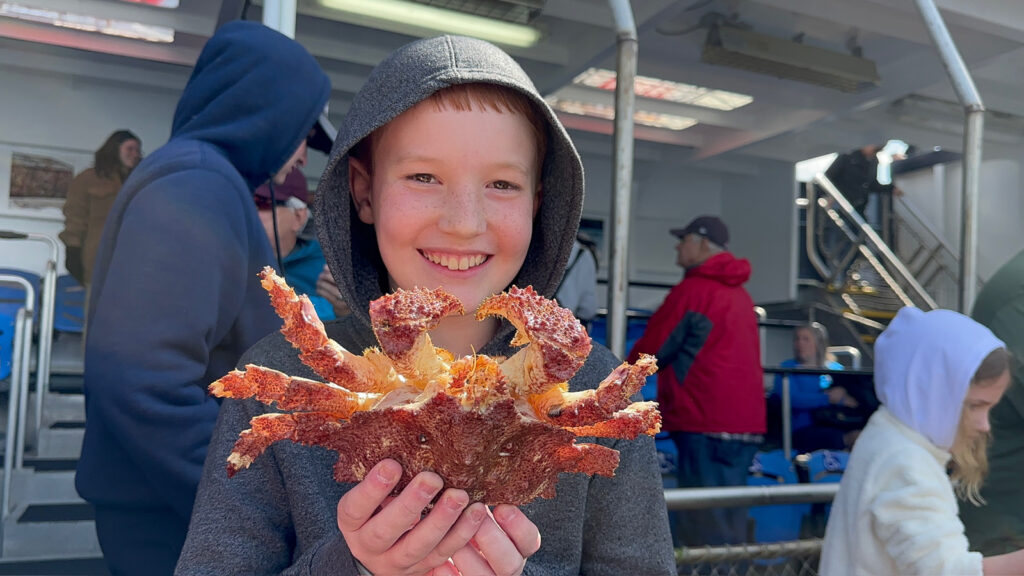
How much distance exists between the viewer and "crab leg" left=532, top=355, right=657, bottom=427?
76 centimetres

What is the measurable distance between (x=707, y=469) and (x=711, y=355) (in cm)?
65

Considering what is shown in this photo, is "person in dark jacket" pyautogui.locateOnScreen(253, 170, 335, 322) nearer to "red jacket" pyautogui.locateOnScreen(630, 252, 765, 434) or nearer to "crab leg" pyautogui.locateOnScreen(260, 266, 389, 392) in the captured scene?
"crab leg" pyautogui.locateOnScreen(260, 266, 389, 392)

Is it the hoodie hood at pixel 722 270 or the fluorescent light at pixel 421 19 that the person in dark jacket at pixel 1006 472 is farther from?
the fluorescent light at pixel 421 19

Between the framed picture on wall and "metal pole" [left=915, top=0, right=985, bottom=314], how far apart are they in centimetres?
469

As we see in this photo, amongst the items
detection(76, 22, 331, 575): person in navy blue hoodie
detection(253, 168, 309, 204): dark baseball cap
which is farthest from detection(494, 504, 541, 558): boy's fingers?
detection(253, 168, 309, 204): dark baseball cap

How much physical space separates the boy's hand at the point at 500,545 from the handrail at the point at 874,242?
10657 millimetres

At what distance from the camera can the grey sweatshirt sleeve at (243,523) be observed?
101cm

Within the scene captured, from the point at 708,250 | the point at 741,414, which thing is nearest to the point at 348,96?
the point at 708,250

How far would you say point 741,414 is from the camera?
4.44m

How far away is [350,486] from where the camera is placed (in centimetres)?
116

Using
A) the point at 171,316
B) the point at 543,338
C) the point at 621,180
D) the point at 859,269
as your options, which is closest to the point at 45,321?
the point at 171,316

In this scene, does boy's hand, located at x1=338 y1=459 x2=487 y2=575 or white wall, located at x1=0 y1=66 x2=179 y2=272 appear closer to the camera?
boy's hand, located at x1=338 y1=459 x2=487 y2=575

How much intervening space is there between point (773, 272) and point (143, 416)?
10.8m

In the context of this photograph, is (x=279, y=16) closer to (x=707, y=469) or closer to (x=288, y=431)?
(x=288, y=431)
